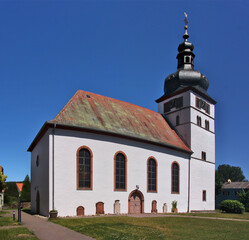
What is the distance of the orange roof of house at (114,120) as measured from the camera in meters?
22.1

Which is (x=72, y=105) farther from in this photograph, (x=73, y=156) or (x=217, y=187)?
(x=217, y=187)

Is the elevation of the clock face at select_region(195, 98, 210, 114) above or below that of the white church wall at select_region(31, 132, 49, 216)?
above

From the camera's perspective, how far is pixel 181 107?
34.0m

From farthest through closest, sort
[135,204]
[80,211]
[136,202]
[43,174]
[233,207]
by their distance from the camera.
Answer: [233,207]
[136,202]
[135,204]
[43,174]
[80,211]

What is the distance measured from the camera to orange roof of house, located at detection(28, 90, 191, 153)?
2209 centimetres

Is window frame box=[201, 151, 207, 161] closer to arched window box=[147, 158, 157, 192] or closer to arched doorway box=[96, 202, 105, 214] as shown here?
arched window box=[147, 158, 157, 192]

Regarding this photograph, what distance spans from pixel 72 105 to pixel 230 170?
254 ft

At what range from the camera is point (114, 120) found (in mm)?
25688

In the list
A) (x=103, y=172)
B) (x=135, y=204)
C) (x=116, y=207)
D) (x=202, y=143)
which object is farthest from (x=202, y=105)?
(x=116, y=207)

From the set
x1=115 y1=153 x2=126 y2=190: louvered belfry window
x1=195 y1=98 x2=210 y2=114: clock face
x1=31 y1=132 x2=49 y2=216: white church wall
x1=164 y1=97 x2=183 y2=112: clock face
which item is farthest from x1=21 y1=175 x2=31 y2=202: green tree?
x1=195 y1=98 x2=210 y2=114: clock face

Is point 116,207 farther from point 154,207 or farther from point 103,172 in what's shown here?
point 154,207

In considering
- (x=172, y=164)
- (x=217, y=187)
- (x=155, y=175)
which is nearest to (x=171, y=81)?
(x=172, y=164)

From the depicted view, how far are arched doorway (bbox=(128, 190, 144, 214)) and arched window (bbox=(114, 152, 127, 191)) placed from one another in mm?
1357

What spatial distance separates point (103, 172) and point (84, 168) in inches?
71.3
